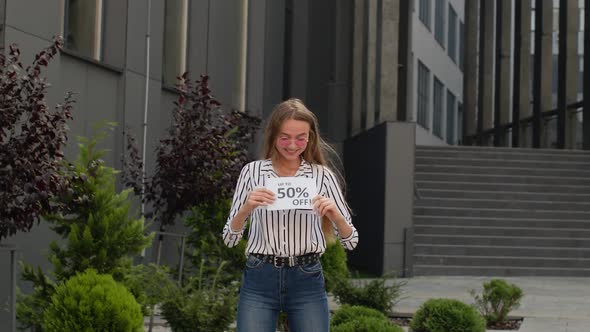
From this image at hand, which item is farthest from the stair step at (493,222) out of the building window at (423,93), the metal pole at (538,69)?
the building window at (423,93)

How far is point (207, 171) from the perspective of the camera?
14641 mm

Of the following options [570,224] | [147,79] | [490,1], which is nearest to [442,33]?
[490,1]

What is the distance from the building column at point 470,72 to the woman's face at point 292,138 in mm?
45258

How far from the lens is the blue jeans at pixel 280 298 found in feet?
16.4

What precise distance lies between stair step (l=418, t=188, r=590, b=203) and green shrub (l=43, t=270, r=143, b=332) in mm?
18016

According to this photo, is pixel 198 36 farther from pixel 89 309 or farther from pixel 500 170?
pixel 89 309

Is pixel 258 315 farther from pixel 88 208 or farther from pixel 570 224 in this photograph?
pixel 570 224

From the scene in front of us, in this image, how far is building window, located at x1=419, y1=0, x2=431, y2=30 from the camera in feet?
163

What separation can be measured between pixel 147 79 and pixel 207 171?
4055mm

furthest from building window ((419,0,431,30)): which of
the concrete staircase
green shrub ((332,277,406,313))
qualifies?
green shrub ((332,277,406,313))

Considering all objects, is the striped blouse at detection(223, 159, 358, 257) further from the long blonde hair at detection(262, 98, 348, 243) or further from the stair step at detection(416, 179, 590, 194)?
the stair step at detection(416, 179, 590, 194)

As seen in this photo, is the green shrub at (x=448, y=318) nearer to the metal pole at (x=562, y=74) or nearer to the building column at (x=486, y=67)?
→ the metal pole at (x=562, y=74)

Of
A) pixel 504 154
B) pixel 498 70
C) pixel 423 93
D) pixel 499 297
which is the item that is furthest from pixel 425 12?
pixel 499 297

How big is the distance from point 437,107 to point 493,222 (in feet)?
105
